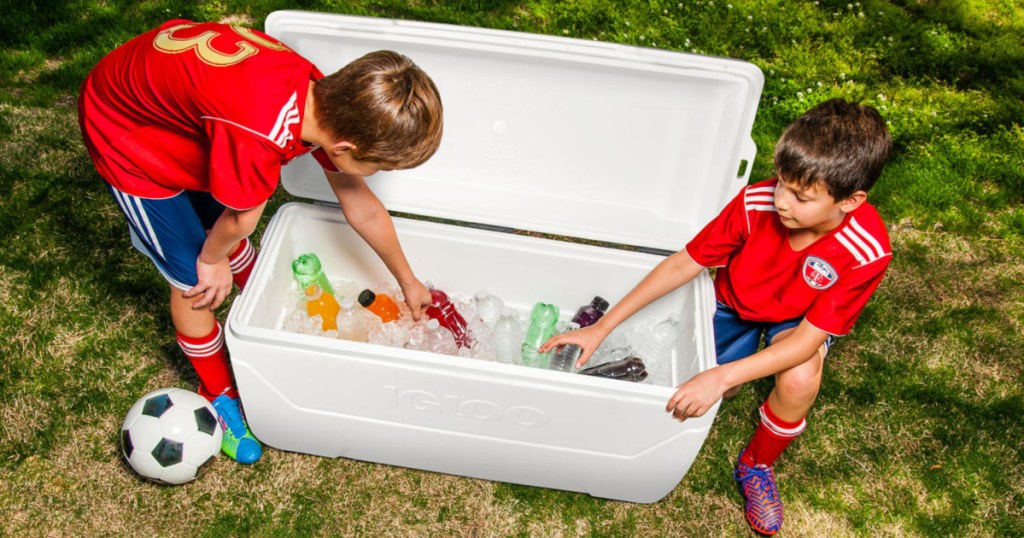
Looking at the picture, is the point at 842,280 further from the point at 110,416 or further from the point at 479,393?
the point at 110,416

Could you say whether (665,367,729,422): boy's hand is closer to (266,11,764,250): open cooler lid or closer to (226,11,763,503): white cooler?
(226,11,763,503): white cooler

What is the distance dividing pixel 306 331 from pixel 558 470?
0.84 meters

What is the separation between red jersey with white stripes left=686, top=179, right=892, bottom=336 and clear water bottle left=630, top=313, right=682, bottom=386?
0.57 feet

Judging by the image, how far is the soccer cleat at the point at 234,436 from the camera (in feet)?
7.24

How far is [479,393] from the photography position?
1.83 meters

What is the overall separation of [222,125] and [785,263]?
1425 mm

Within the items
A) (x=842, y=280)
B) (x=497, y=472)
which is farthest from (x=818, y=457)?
(x=497, y=472)

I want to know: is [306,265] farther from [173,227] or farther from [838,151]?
[838,151]

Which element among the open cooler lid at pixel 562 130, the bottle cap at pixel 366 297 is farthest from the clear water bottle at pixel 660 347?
the bottle cap at pixel 366 297

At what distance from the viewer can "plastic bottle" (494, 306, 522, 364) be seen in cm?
232

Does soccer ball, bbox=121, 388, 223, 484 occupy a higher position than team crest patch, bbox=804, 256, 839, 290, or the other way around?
team crest patch, bbox=804, 256, 839, 290

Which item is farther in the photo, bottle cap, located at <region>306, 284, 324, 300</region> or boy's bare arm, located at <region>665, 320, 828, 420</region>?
bottle cap, located at <region>306, 284, 324, 300</region>

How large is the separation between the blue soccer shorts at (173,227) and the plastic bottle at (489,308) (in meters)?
0.85

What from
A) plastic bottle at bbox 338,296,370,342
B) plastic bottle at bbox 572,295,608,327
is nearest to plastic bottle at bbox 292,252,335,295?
plastic bottle at bbox 338,296,370,342
